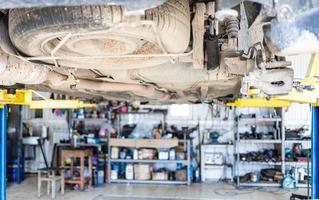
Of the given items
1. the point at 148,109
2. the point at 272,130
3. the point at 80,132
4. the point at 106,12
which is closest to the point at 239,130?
the point at 272,130

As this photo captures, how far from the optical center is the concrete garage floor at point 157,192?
237 inches

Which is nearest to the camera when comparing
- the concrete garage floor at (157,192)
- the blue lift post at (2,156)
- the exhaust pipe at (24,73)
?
the exhaust pipe at (24,73)

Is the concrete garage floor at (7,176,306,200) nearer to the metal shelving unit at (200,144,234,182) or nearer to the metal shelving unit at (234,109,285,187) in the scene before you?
the metal shelving unit at (234,109,285,187)

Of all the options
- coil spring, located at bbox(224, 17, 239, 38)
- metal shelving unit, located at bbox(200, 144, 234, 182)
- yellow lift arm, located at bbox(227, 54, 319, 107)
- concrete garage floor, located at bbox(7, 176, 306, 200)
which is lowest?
concrete garage floor, located at bbox(7, 176, 306, 200)

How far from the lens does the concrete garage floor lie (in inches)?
237

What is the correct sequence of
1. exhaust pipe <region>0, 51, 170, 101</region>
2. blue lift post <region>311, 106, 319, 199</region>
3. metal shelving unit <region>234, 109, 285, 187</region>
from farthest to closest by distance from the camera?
metal shelving unit <region>234, 109, 285, 187</region>, blue lift post <region>311, 106, 319, 199</region>, exhaust pipe <region>0, 51, 170, 101</region>

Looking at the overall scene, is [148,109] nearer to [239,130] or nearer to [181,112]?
[181,112]

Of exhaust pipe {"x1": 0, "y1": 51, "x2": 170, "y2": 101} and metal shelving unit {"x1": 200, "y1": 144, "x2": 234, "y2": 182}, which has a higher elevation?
exhaust pipe {"x1": 0, "y1": 51, "x2": 170, "y2": 101}

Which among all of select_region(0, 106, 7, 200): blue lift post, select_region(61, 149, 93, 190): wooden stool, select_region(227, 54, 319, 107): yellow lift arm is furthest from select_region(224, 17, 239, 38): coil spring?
select_region(61, 149, 93, 190): wooden stool

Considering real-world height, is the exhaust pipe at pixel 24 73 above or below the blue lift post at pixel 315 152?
above

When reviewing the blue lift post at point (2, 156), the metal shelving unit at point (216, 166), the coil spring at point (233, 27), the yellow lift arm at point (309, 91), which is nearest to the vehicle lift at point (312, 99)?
the yellow lift arm at point (309, 91)

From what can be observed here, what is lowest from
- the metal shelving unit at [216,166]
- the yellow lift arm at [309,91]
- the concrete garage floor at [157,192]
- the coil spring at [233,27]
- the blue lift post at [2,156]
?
the concrete garage floor at [157,192]

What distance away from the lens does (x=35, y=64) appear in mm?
1730

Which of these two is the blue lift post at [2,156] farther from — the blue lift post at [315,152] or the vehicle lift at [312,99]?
the blue lift post at [315,152]
